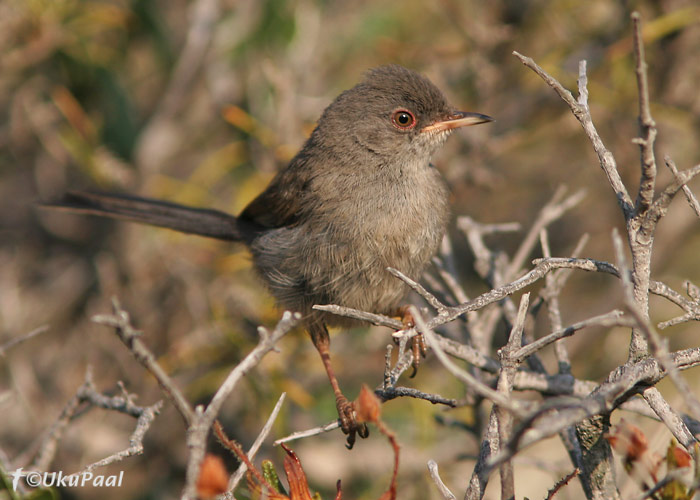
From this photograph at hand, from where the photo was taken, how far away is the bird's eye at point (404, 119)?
383cm

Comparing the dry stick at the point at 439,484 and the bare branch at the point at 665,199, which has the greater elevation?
the bare branch at the point at 665,199

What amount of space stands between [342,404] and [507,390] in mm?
1562

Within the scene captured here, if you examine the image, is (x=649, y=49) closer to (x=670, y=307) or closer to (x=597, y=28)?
(x=597, y=28)

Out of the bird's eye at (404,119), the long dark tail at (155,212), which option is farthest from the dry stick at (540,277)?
the long dark tail at (155,212)

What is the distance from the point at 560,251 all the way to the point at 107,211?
348cm

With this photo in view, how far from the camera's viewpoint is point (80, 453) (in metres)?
4.38

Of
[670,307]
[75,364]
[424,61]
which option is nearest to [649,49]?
[424,61]

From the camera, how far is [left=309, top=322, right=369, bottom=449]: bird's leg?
327 cm

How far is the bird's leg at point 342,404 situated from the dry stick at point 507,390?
1030 millimetres

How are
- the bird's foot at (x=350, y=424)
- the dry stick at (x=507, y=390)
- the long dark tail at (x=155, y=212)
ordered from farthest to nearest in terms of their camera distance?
the long dark tail at (x=155, y=212)
the bird's foot at (x=350, y=424)
the dry stick at (x=507, y=390)

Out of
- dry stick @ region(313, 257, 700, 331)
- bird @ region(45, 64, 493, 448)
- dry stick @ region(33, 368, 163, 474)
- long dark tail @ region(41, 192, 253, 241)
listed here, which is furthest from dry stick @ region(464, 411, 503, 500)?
long dark tail @ region(41, 192, 253, 241)

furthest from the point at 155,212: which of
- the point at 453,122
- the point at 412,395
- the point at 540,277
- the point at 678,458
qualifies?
the point at 678,458

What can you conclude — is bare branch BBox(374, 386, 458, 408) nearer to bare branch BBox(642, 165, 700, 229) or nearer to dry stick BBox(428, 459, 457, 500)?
dry stick BBox(428, 459, 457, 500)

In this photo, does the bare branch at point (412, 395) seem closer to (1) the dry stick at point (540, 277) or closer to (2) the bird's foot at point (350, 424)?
(1) the dry stick at point (540, 277)
